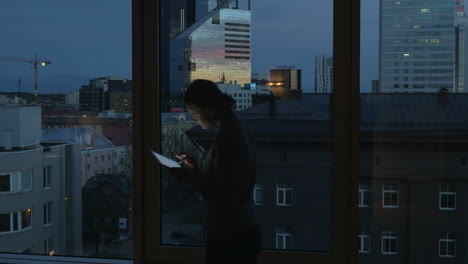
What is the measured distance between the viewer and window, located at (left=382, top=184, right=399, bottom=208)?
112 inches

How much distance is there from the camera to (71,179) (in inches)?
113

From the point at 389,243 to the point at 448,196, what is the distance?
21.8 inches

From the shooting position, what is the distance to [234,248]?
5.30ft

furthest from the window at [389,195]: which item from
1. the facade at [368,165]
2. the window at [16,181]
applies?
the window at [16,181]

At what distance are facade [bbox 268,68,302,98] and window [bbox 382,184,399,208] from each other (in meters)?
0.87

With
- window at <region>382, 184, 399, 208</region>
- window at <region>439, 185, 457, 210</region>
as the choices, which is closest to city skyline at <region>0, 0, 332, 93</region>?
window at <region>382, 184, 399, 208</region>

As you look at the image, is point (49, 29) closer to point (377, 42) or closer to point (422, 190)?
point (377, 42)

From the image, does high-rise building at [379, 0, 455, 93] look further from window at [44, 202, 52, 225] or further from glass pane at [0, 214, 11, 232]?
glass pane at [0, 214, 11, 232]

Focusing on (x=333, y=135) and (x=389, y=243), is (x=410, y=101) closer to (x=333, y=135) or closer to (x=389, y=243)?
(x=333, y=135)

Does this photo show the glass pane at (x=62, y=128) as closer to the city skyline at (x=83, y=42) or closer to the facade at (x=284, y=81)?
the city skyline at (x=83, y=42)

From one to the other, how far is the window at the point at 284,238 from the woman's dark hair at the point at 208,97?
1091 millimetres

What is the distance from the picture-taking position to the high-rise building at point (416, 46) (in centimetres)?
255

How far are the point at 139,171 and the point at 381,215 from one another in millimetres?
1582

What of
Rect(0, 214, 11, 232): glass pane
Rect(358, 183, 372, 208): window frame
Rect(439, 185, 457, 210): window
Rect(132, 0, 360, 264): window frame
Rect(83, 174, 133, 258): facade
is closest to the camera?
Rect(132, 0, 360, 264): window frame
